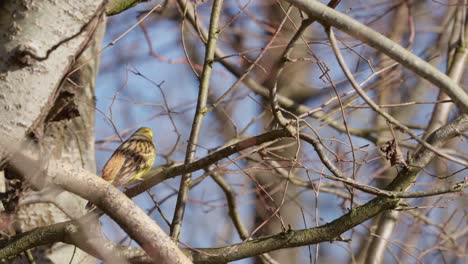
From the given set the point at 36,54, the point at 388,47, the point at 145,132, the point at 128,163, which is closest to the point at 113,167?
the point at 128,163

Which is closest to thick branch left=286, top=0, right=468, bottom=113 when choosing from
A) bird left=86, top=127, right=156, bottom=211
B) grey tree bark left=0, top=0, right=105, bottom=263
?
grey tree bark left=0, top=0, right=105, bottom=263

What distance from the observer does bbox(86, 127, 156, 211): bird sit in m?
5.61

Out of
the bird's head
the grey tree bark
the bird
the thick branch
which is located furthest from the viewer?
the bird's head

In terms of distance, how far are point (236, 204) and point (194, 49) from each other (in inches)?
107

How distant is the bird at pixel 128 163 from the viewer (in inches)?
221

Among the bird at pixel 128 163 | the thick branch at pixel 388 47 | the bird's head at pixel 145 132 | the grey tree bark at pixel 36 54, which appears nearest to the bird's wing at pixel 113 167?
the bird at pixel 128 163

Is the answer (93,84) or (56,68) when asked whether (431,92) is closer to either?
(93,84)

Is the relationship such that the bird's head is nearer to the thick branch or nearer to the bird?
the bird

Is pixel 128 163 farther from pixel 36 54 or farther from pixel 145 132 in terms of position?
pixel 36 54

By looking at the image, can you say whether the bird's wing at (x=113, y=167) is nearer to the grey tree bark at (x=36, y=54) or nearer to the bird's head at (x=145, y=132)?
the bird's head at (x=145, y=132)

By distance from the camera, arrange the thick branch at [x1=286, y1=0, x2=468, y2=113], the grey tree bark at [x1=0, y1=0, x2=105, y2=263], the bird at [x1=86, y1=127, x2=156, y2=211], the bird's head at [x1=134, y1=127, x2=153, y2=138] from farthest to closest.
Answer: the bird's head at [x1=134, y1=127, x2=153, y2=138], the bird at [x1=86, y1=127, x2=156, y2=211], the grey tree bark at [x1=0, y1=0, x2=105, y2=263], the thick branch at [x1=286, y1=0, x2=468, y2=113]

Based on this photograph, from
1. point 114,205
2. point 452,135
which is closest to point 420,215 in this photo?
point 452,135

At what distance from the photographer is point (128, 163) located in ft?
18.5

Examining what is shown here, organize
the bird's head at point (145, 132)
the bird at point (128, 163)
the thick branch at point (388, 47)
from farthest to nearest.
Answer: the bird's head at point (145, 132)
the bird at point (128, 163)
the thick branch at point (388, 47)
